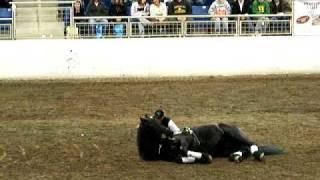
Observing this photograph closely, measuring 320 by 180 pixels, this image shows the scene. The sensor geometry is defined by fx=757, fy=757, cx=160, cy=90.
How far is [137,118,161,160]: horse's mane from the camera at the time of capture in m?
10.2

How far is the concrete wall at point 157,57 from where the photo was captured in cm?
2269

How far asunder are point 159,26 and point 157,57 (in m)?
0.94

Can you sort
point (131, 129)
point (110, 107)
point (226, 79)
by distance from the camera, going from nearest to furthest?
point (131, 129) → point (110, 107) → point (226, 79)

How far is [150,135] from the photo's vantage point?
10.2m

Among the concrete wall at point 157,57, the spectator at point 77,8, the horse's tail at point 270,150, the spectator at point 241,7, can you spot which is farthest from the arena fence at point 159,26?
the horse's tail at point 270,150

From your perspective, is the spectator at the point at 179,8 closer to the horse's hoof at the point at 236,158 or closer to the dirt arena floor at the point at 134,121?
the dirt arena floor at the point at 134,121

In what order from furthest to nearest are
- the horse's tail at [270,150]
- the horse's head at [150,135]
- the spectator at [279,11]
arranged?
the spectator at [279,11]
the horse's tail at [270,150]
the horse's head at [150,135]

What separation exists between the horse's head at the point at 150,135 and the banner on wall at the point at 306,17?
45.2 feet

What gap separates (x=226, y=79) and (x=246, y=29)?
2.23 metres

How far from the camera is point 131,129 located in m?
13.6

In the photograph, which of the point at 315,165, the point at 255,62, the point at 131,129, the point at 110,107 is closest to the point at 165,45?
the point at 255,62

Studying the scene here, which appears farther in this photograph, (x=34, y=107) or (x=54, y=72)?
(x=54, y=72)

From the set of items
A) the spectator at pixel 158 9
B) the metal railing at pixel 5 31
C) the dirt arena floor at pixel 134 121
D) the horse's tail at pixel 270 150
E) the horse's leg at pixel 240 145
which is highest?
the spectator at pixel 158 9

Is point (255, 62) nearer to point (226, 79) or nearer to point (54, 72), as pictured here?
point (226, 79)
